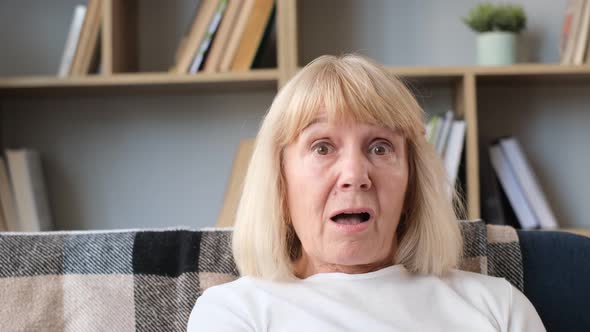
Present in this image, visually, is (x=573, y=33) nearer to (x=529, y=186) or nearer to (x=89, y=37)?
(x=529, y=186)

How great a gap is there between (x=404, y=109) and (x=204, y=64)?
3.47ft

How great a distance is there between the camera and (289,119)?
1099 millimetres

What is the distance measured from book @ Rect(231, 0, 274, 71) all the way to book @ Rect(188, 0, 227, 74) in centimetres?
Answer: 8

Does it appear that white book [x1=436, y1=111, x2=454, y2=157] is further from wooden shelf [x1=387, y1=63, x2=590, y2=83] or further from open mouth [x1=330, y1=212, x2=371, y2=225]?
open mouth [x1=330, y1=212, x2=371, y2=225]

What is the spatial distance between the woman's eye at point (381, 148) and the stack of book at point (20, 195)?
1.35 meters

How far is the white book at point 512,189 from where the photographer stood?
214 centimetres

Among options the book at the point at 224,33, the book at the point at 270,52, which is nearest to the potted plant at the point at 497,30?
the book at the point at 270,52

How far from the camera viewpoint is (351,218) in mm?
1073

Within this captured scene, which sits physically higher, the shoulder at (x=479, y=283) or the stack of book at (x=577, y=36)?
the stack of book at (x=577, y=36)

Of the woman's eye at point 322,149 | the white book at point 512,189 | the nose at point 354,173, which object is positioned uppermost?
the woman's eye at point 322,149

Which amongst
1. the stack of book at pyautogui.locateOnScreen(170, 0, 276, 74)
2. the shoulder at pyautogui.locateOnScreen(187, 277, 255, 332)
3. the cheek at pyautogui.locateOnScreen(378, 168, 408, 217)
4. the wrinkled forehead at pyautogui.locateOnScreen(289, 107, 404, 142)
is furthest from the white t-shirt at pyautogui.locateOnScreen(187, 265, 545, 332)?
the stack of book at pyautogui.locateOnScreen(170, 0, 276, 74)

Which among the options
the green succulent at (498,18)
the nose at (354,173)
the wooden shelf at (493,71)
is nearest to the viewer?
the nose at (354,173)

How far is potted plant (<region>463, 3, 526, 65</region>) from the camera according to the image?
210cm

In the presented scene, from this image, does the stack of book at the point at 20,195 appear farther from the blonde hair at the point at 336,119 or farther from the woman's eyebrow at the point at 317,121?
the woman's eyebrow at the point at 317,121
